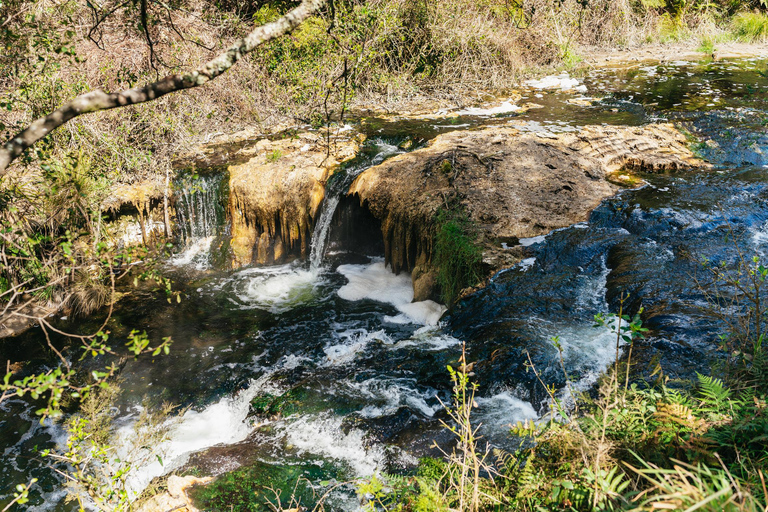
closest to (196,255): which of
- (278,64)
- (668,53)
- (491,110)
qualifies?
(278,64)

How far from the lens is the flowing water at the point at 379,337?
4.11 metres

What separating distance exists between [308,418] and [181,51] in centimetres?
832

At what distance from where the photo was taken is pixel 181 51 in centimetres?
976

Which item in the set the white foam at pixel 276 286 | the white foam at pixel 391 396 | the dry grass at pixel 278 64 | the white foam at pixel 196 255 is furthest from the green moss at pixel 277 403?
the white foam at pixel 196 255

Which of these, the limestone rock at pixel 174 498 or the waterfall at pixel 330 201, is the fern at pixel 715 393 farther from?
the waterfall at pixel 330 201

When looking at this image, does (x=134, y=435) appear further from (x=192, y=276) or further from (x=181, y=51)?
(x=181, y=51)

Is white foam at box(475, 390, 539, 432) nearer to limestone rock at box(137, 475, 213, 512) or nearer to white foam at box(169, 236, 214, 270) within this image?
limestone rock at box(137, 475, 213, 512)

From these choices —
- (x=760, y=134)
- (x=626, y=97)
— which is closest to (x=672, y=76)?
(x=626, y=97)

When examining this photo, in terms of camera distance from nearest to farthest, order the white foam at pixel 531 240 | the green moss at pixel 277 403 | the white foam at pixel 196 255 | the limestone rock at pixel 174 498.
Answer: the limestone rock at pixel 174 498
the green moss at pixel 277 403
the white foam at pixel 531 240
the white foam at pixel 196 255

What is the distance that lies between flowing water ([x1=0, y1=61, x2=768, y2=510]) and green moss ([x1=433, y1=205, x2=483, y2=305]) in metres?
0.29

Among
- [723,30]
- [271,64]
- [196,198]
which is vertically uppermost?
[723,30]

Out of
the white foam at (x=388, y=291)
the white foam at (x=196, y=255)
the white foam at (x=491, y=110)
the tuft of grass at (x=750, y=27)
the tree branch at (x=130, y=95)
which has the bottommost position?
the white foam at (x=388, y=291)

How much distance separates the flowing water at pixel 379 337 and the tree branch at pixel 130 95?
2.55 m

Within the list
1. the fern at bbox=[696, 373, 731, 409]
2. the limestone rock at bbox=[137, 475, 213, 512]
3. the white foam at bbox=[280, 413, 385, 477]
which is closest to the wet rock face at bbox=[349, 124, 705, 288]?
the white foam at bbox=[280, 413, 385, 477]
